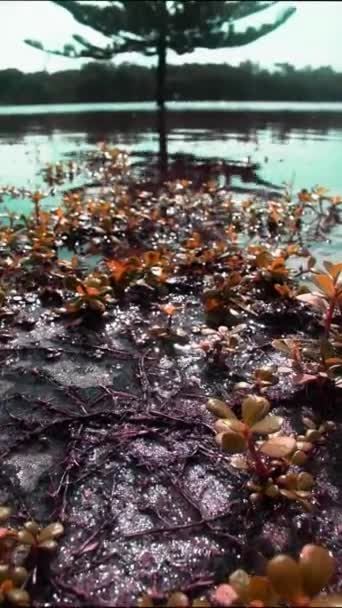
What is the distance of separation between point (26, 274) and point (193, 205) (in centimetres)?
147

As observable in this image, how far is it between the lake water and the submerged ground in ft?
3.77

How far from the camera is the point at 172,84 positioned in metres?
16.2

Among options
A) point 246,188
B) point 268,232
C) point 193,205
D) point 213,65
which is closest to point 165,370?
point 268,232

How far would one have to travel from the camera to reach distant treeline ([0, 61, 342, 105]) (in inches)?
586

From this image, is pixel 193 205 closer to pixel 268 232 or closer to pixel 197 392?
pixel 268 232

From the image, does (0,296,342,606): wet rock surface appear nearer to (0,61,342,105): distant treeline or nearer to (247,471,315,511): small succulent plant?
(247,471,315,511): small succulent plant

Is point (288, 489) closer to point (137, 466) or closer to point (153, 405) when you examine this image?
point (137, 466)

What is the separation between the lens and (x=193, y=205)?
11.3ft

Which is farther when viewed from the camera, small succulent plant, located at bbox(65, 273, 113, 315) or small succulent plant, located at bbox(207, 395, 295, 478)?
small succulent plant, located at bbox(65, 273, 113, 315)

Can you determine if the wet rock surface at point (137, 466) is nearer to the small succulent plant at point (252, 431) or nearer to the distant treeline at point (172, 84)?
the small succulent plant at point (252, 431)

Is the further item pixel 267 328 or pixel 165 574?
pixel 267 328

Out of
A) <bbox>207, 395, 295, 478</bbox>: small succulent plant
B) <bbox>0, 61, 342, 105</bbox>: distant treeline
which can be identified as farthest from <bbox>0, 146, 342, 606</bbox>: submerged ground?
<bbox>0, 61, 342, 105</bbox>: distant treeline

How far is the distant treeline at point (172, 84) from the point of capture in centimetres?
1489

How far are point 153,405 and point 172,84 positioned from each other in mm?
16254
